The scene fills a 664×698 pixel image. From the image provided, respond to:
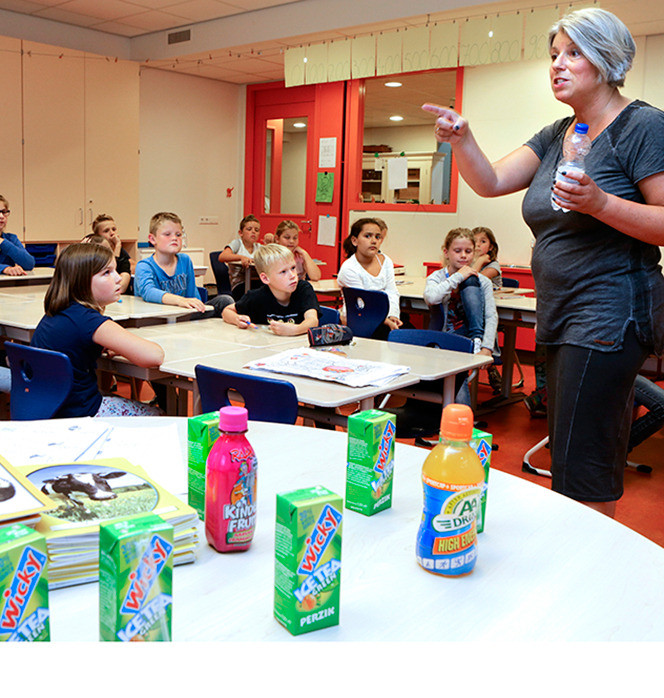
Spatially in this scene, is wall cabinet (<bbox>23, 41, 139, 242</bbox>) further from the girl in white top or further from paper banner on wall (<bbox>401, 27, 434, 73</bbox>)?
the girl in white top

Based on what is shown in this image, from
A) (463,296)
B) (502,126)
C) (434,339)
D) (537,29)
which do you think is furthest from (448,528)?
(502,126)

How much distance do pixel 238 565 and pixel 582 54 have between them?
1.29 metres

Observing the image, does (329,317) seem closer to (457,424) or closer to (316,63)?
(457,424)

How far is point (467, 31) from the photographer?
547 centimetres

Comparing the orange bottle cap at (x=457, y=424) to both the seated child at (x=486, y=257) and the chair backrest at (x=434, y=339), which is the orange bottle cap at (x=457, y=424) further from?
the seated child at (x=486, y=257)

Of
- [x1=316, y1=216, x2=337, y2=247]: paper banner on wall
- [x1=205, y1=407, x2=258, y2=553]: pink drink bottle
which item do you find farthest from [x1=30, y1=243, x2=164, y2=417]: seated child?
[x1=316, y1=216, x2=337, y2=247]: paper banner on wall

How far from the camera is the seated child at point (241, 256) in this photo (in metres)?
5.98

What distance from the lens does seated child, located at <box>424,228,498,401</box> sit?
13.8 ft

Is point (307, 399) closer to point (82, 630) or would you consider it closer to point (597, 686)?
point (82, 630)

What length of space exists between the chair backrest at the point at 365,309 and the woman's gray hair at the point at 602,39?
106 inches

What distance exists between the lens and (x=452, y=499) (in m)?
0.89

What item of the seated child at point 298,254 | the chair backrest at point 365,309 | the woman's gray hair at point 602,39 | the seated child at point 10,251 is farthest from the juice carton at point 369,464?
the seated child at point 10,251

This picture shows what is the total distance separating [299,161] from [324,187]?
0.76m

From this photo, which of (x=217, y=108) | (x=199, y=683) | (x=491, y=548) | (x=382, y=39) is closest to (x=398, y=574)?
(x=491, y=548)
